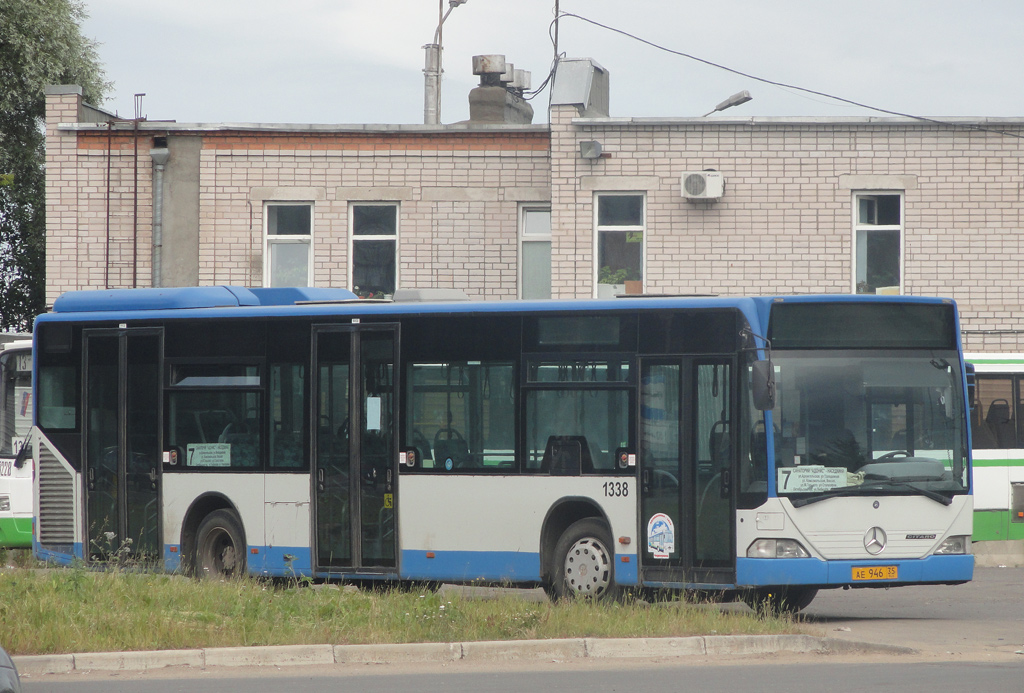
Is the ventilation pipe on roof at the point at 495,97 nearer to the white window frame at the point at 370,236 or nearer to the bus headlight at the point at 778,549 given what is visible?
the white window frame at the point at 370,236

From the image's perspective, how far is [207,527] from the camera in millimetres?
14156

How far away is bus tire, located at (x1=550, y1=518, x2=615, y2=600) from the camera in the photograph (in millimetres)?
12195

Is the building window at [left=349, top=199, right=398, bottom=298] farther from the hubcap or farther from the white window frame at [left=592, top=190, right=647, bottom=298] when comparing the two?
the hubcap

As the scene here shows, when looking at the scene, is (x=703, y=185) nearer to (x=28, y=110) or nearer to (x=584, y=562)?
(x=584, y=562)

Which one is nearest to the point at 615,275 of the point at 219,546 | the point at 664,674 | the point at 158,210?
the point at 158,210

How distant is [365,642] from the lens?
404 inches

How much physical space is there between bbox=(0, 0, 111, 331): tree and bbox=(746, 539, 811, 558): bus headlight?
28.9 m

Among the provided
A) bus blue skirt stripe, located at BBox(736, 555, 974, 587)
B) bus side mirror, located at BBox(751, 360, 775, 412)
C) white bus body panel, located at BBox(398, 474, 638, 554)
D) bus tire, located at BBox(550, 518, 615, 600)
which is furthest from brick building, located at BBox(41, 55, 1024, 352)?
bus side mirror, located at BBox(751, 360, 775, 412)

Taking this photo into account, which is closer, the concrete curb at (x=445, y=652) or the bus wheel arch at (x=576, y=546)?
the concrete curb at (x=445, y=652)

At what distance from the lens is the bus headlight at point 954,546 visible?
11.7m

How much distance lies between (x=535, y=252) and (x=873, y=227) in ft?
18.2

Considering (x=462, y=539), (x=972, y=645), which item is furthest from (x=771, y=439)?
(x=462, y=539)

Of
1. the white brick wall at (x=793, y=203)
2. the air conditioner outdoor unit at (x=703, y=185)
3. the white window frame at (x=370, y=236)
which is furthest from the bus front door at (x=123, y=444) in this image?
the air conditioner outdoor unit at (x=703, y=185)

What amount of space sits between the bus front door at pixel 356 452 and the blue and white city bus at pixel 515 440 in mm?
22
